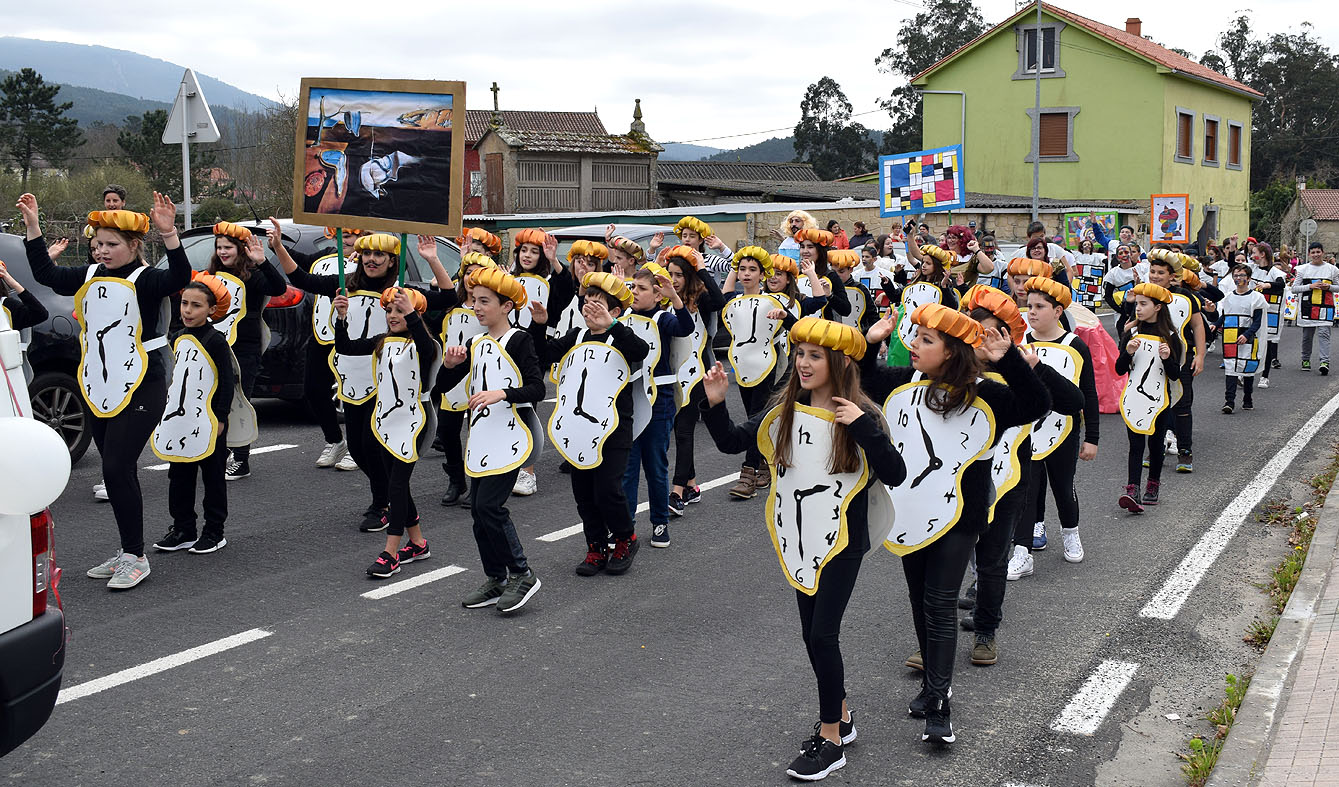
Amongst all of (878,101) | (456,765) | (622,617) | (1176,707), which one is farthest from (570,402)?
(878,101)

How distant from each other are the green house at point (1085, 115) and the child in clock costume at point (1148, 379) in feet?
130

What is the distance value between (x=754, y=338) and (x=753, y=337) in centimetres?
1

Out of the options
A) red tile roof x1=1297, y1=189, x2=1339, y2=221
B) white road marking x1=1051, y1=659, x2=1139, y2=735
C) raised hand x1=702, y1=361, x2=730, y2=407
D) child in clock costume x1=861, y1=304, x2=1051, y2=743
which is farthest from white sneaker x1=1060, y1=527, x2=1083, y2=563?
red tile roof x1=1297, y1=189, x2=1339, y2=221

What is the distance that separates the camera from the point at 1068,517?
7328mm

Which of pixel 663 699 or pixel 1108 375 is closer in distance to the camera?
pixel 663 699

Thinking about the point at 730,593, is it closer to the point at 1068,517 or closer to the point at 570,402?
the point at 570,402

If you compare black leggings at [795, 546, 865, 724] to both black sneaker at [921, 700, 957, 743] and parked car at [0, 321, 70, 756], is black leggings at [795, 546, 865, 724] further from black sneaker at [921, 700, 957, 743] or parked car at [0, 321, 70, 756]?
parked car at [0, 321, 70, 756]

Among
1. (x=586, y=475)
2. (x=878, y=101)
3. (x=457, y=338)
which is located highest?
(x=878, y=101)

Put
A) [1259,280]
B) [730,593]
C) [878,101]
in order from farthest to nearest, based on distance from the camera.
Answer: [878,101] < [1259,280] < [730,593]

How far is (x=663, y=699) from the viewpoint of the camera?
5.20 m

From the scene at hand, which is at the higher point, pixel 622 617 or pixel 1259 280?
pixel 1259 280

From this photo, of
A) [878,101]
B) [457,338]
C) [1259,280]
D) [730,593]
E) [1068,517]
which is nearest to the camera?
[730,593]

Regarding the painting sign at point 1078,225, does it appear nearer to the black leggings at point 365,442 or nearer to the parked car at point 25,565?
the black leggings at point 365,442

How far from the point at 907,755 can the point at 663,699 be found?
40.4 inches
